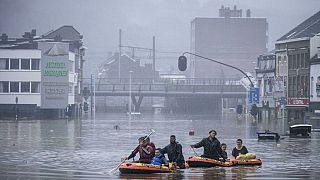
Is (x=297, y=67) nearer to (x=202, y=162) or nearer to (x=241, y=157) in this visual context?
(x=241, y=157)

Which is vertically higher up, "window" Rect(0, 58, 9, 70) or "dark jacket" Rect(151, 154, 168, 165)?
"window" Rect(0, 58, 9, 70)

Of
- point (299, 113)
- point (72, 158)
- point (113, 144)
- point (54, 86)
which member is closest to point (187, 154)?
point (72, 158)

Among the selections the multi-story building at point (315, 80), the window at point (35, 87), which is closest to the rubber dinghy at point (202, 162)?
the multi-story building at point (315, 80)

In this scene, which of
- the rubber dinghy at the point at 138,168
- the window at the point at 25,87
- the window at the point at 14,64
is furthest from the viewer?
the window at the point at 25,87

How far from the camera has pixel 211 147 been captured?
3428 centimetres

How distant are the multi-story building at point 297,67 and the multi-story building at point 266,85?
521 cm

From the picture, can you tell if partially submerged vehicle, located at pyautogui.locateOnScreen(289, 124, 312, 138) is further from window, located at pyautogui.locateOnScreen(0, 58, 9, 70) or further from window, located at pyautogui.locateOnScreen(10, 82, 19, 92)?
window, located at pyautogui.locateOnScreen(0, 58, 9, 70)

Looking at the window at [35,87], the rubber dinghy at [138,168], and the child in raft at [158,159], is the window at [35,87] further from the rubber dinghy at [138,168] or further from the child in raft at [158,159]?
the rubber dinghy at [138,168]

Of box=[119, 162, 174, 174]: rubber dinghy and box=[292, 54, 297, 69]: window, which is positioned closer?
box=[119, 162, 174, 174]: rubber dinghy

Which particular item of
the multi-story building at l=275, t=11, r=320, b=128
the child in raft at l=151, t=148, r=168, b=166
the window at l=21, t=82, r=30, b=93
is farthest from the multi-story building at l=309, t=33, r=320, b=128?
the child in raft at l=151, t=148, r=168, b=166

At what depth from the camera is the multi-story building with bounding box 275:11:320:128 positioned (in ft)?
327

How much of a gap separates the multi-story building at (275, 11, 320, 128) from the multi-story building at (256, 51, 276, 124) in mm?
5212

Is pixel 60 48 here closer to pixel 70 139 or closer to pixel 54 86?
pixel 54 86

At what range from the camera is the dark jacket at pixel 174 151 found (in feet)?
109
